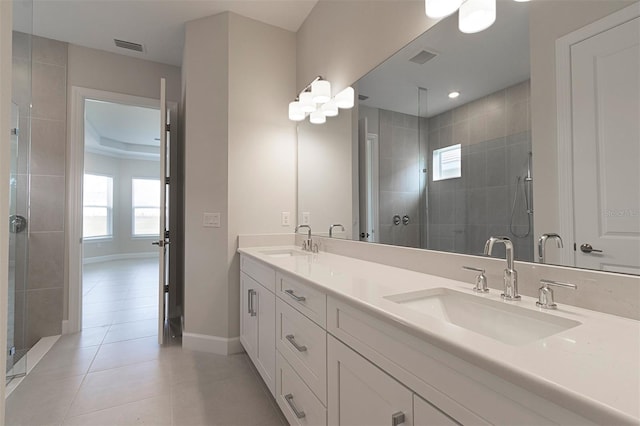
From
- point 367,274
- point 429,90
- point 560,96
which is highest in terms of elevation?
point 429,90

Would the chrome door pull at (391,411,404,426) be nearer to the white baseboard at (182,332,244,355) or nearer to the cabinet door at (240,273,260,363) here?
the cabinet door at (240,273,260,363)

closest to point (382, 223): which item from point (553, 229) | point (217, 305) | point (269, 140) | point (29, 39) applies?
point (553, 229)

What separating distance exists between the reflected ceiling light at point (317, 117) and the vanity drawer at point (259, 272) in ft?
4.01

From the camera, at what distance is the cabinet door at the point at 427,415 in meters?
0.67

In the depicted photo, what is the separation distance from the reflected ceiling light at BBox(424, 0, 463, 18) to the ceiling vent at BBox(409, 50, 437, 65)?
16 cm

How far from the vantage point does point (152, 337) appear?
2773mm

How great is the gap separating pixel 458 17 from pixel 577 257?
3.57 feet

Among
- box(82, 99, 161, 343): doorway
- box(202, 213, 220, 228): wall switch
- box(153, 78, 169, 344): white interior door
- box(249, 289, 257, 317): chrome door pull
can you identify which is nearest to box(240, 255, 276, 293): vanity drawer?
box(249, 289, 257, 317): chrome door pull

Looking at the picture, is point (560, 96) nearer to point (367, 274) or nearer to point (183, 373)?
point (367, 274)

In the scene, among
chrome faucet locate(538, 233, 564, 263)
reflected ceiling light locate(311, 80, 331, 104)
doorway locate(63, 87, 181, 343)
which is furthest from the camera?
doorway locate(63, 87, 181, 343)

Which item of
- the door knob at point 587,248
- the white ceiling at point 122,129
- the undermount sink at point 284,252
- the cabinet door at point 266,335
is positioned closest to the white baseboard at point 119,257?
the white ceiling at point 122,129

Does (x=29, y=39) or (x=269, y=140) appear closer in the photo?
(x=29, y=39)

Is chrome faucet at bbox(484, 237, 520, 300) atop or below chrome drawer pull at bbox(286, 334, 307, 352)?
atop

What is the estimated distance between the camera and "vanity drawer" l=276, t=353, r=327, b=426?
1.21 m
